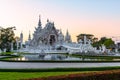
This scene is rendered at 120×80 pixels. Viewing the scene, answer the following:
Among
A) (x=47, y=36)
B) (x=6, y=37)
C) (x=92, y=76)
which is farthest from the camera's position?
(x=47, y=36)

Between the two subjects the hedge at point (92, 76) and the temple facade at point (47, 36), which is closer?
the hedge at point (92, 76)

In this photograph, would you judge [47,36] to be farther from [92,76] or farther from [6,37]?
[92,76]

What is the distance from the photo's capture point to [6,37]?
8469 centimetres

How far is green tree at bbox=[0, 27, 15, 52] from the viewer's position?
272ft

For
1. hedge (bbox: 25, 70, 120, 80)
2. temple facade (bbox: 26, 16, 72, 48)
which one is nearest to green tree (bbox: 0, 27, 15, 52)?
temple facade (bbox: 26, 16, 72, 48)

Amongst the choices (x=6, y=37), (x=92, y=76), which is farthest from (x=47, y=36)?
(x=92, y=76)

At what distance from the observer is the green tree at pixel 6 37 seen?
272ft

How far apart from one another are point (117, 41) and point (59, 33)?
132 feet

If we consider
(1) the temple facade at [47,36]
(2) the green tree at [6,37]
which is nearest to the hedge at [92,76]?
(2) the green tree at [6,37]

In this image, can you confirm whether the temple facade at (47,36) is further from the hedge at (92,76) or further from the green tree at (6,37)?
the hedge at (92,76)

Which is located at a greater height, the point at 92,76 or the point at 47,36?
the point at 47,36

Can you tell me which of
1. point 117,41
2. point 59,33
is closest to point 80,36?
point 117,41

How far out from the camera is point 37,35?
294 feet

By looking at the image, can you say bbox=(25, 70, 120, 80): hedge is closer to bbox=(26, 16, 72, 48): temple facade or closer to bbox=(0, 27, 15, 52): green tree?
bbox=(0, 27, 15, 52): green tree
